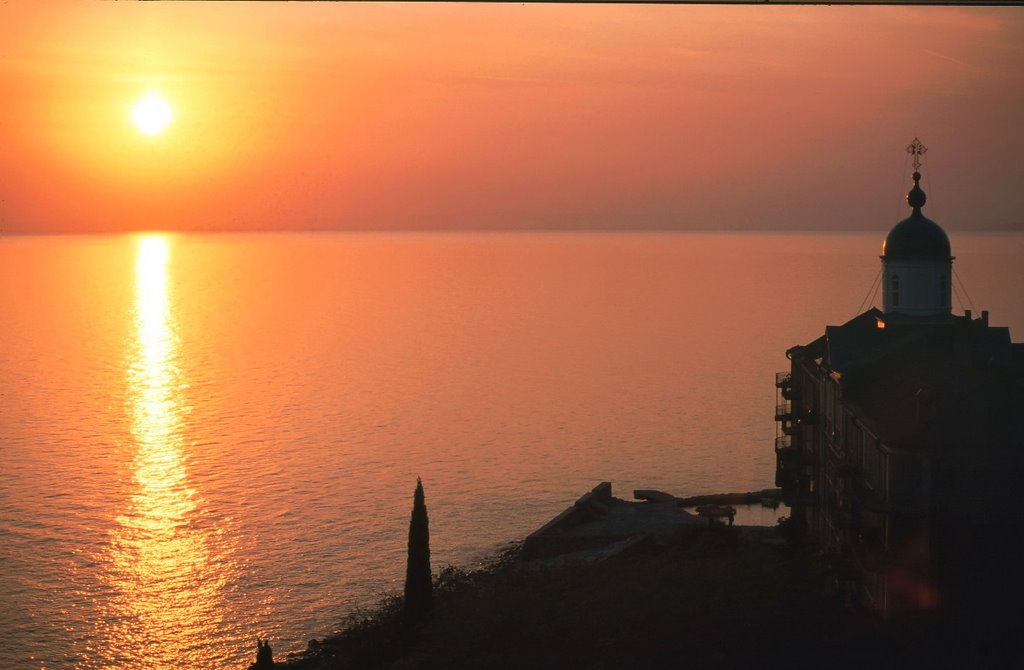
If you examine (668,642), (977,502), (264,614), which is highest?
(977,502)

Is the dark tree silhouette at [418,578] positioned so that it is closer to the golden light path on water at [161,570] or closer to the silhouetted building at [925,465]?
the golden light path on water at [161,570]

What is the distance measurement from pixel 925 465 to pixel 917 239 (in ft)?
47.0

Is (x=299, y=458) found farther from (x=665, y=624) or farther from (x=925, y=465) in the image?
(x=925, y=465)

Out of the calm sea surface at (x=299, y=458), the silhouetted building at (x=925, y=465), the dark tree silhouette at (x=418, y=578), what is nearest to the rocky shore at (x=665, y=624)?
the dark tree silhouette at (x=418, y=578)

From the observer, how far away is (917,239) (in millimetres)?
42250

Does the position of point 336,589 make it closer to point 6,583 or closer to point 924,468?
point 6,583

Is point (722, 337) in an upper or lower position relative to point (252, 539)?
upper

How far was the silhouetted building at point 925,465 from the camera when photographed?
30359 mm

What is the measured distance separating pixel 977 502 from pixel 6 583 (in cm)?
4191

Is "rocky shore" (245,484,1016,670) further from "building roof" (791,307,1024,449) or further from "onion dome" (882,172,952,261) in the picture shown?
"onion dome" (882,172,952,261)

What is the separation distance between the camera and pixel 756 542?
42.6 metres

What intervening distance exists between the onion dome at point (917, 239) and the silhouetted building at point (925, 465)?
3.03 meters

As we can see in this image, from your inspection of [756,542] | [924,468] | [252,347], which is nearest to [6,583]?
[756,542]

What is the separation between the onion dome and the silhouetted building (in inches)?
119
